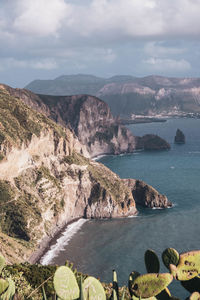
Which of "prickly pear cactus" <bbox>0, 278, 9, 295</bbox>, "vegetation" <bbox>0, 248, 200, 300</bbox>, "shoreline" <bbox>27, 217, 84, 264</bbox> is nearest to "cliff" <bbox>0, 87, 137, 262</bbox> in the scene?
"shoreline" <bbox>27, 217, 84, 264</bbox>

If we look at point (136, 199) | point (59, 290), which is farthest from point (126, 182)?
point (59, 290)

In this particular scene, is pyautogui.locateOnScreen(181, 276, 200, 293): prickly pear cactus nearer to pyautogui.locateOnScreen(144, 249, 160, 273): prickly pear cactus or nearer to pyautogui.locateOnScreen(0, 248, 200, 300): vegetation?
pyautogui.locateOnScreen(0, 248, 200, 300): vegetation

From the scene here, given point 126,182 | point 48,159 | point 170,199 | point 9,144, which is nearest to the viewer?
point 9,144

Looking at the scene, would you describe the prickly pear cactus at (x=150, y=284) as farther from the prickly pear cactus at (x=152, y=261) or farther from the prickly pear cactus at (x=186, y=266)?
the prickly pear cactus at (x=152, y=261)

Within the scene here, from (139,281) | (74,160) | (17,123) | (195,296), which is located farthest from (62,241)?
(139,281)

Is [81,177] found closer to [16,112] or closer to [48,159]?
[48,159]

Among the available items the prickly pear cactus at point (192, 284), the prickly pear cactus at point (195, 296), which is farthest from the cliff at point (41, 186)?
the prickly pear cactus at point (195, 296)
